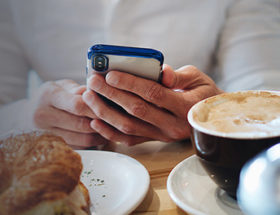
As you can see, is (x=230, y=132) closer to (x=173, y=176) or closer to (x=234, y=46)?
(x=173, y=176)

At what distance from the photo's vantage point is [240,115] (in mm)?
314

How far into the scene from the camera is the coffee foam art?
287 mm

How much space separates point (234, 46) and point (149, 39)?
0.24 meters

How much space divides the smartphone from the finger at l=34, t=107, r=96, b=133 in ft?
0.38

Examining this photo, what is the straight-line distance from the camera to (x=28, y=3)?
679 millimetres

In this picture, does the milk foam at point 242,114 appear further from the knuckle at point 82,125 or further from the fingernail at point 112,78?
the knuckle at point 82,125

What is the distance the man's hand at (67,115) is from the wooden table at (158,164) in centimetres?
5

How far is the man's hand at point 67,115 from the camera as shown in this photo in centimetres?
52

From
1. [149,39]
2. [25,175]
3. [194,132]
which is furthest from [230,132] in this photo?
[149,39]

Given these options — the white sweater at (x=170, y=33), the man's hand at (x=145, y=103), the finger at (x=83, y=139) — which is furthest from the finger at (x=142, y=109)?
the white sweater at (x=170, y=33)

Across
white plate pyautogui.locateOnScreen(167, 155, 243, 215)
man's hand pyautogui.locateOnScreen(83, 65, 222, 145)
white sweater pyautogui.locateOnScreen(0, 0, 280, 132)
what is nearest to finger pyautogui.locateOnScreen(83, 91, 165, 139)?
man's hand pyautogui.locateOnScreen(83, 65, 222, 145)

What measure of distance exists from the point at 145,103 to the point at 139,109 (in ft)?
0.05

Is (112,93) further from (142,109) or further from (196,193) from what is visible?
(196,193)

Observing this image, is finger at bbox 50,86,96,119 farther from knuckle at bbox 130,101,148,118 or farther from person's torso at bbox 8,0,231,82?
person's torso at bbox 8,0,231,82
